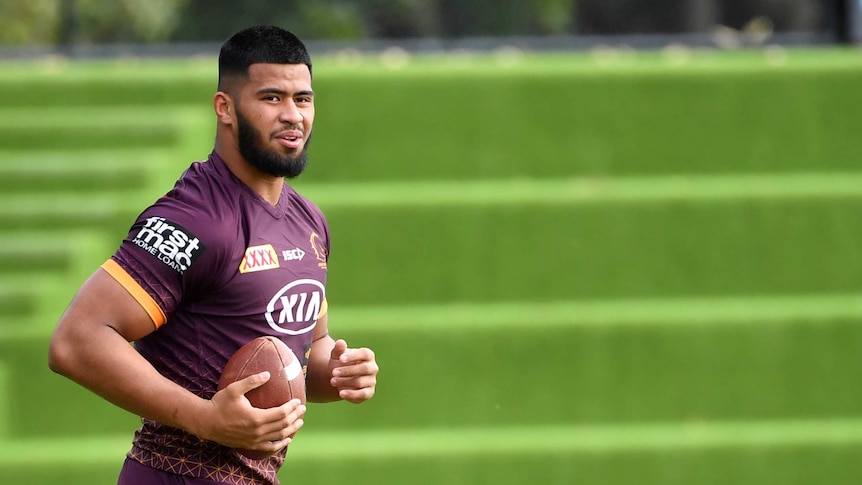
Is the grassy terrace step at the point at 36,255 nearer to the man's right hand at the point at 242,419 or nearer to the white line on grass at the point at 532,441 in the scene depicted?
the white line on grass at the point at 532,441

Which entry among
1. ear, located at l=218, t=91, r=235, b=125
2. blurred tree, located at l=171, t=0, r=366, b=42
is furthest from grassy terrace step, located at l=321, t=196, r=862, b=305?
ear, located at l=218, t=91, r=235, b=125

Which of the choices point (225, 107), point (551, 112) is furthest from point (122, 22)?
point (225, 107)

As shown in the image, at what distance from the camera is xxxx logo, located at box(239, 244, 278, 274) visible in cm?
293

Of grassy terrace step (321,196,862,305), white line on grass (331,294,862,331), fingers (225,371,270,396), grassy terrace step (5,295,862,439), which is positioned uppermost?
fingers (225,371,270,396)

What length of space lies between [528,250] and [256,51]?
3.97 meters

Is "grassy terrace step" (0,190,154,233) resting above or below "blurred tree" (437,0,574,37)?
below

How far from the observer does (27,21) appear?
8.82m

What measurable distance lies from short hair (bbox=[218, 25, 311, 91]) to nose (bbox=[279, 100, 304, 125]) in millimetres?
110

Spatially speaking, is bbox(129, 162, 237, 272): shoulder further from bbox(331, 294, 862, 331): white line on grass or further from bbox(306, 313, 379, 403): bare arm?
bbox(331, 294, 862, 331): white line on grass

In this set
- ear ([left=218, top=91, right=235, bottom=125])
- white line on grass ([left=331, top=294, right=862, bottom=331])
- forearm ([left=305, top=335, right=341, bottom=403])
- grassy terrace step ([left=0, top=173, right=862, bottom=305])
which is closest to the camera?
ear ([left=218, top=91, right=235, bottom=125])

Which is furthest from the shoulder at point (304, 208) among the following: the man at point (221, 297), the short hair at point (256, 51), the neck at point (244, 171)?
the short hair at point (256, 51)

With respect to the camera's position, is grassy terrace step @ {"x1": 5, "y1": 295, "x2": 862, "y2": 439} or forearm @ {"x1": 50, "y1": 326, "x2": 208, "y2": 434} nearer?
forearm @ {"x1": 50, "y1": 326, "x2": 208, "y2": 434}

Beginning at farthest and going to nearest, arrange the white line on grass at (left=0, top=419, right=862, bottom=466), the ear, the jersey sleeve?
the white line on grass at (left=0, top=419, right=862, bottom=466), the ear, the jersey sleeve

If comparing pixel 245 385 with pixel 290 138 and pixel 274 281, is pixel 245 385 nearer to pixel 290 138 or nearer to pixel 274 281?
pixel 274 281
